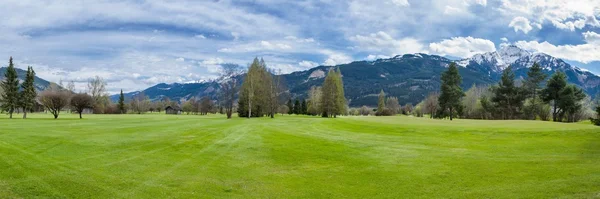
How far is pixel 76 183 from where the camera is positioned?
1204 cm

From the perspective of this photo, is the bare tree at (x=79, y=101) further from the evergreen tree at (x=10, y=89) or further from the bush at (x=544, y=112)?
the bush at (x=544, y=112)

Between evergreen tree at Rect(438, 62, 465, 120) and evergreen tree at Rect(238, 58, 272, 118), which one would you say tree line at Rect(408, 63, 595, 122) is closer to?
evergreen tree at Rect(438, 62, 465, 120)

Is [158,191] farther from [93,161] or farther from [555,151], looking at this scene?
[555,151]

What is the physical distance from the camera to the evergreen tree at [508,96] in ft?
225

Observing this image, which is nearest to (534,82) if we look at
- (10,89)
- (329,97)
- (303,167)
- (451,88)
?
(451,88)

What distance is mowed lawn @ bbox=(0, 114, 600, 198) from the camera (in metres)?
11.5

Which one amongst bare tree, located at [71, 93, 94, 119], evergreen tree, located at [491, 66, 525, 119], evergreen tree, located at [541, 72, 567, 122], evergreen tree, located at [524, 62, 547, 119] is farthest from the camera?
bare tree, located at [71, 93, 94, 119]

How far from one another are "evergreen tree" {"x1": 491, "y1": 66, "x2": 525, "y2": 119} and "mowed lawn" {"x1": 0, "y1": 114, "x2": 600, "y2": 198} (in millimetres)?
49607

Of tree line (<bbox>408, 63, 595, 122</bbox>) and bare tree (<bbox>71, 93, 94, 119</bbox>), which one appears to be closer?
tree line (<bbox>408, 63, 595, 122</bbox>)

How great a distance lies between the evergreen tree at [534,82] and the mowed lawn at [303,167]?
50.7 metres

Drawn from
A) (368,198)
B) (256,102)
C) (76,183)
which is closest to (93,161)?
(76,183)

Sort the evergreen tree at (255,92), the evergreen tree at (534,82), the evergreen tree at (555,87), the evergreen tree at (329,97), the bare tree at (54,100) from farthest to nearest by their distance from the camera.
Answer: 1. the evergreen tree at (329,97)
2. the evergreen tree at (255,92)
3. the bare tree at (54,100)
4. the evergreen tree at (534,82)
5. the evergreen tree at (555,87)

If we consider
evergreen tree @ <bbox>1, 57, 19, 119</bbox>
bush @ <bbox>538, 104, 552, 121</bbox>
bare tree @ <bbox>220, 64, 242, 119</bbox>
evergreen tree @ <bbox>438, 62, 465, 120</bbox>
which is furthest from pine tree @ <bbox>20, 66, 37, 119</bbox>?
bush @ <bbox>538, 104, 552, 121</bbox>

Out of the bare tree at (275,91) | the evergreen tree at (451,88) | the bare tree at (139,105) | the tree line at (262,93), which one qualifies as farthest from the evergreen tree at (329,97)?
the bare tree at (139,105)
